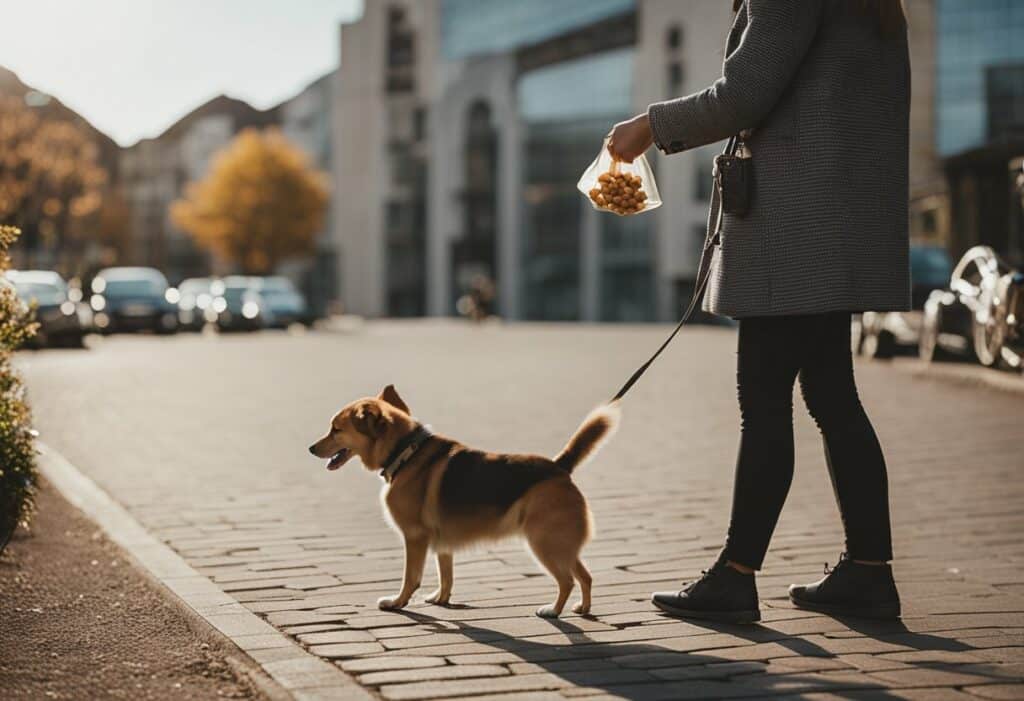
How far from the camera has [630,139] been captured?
15.3ft

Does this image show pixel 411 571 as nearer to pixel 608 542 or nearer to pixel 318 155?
pixel 608 542

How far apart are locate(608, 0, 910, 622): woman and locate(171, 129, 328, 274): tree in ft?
284

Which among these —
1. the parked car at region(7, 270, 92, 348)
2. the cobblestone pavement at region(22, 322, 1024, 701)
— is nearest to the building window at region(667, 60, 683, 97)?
the parked car at region(7, 270, 92, 348)

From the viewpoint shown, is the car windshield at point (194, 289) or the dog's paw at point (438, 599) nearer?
the dog's paw at point (438, 599)

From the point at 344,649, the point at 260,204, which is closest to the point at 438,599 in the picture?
the point at 344,649

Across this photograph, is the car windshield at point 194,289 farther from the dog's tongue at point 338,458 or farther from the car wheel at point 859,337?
the dog's tongue at point 338,458

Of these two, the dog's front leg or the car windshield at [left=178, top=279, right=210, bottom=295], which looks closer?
the dog's front leg

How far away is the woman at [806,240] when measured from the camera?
4500 millimetres

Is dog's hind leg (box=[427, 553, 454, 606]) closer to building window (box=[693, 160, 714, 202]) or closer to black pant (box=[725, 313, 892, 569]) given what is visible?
black pant (box=[725, 313, 892, 569])

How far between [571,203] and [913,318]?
57214 mm

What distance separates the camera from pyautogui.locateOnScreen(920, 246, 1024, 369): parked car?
39.1ft

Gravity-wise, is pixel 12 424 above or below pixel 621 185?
below

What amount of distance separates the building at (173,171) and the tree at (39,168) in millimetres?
78060

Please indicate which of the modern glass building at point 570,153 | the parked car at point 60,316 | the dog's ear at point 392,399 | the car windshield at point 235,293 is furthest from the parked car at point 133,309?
the dog's ear at point 392,399
